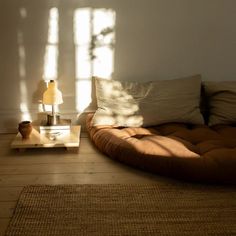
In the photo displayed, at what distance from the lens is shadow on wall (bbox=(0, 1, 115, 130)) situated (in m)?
2.88

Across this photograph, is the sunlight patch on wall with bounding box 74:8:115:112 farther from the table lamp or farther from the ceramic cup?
the ceramic cup

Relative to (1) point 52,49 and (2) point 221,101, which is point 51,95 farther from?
(2) point 221,101

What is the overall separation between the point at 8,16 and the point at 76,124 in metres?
1.11

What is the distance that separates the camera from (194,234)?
5.48ft

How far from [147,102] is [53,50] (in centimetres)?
94

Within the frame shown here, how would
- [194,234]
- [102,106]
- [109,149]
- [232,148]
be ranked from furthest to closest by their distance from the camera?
[102,106], [109,149], [232,148], [194,234]

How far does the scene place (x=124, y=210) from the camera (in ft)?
6.13

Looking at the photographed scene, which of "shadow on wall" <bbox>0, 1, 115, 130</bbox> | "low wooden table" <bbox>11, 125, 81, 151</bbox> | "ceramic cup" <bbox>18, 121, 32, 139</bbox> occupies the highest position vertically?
"shadow on wall" <bbox>0, 1, 115, 130</bbox>

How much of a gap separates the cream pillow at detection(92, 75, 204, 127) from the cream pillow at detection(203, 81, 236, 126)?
11cm

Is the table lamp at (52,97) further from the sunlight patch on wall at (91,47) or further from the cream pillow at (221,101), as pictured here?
the cream pillow at (221,101)

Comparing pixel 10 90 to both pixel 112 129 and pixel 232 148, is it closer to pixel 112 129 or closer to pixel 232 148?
pixel 112 129

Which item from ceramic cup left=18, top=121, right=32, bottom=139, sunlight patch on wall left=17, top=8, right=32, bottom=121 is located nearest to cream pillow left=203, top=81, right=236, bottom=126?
ceramic cup left=18, top=121, right=32, bottom=139

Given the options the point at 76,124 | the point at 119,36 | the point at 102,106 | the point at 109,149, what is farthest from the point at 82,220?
the point at 119,36

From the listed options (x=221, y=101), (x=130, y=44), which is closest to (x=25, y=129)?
(x=130, y=44)
